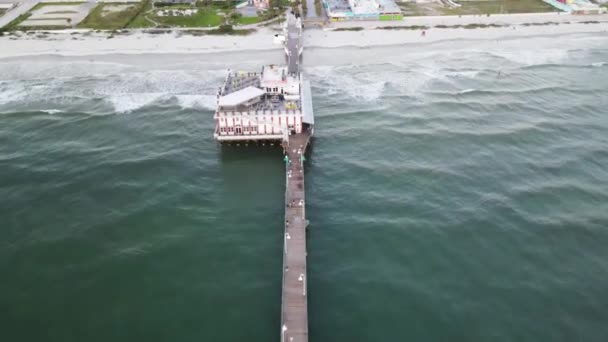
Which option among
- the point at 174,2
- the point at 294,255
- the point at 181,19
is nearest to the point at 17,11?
the point at 174,2

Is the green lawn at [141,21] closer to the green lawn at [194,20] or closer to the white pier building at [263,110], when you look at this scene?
the green lawn at [194,20]

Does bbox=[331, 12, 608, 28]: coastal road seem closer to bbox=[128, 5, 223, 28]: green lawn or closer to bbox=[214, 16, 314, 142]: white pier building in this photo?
bbox=[128, 5, 223, 28]: green lawn

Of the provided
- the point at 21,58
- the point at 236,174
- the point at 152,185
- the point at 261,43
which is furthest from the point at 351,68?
the point at 21,58

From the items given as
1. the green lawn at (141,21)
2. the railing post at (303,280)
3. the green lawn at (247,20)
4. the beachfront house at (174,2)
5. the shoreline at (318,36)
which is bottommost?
the railing post at (303,280)

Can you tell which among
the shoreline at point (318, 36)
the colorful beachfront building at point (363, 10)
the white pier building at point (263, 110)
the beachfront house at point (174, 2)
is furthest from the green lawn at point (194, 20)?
the white pier building at point (263, 110)

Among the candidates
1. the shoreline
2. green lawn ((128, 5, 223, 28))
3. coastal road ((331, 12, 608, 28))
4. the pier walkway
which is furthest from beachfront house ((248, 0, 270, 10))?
the pier walkway

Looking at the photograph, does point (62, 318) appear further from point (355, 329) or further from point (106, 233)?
point (355, 329)
